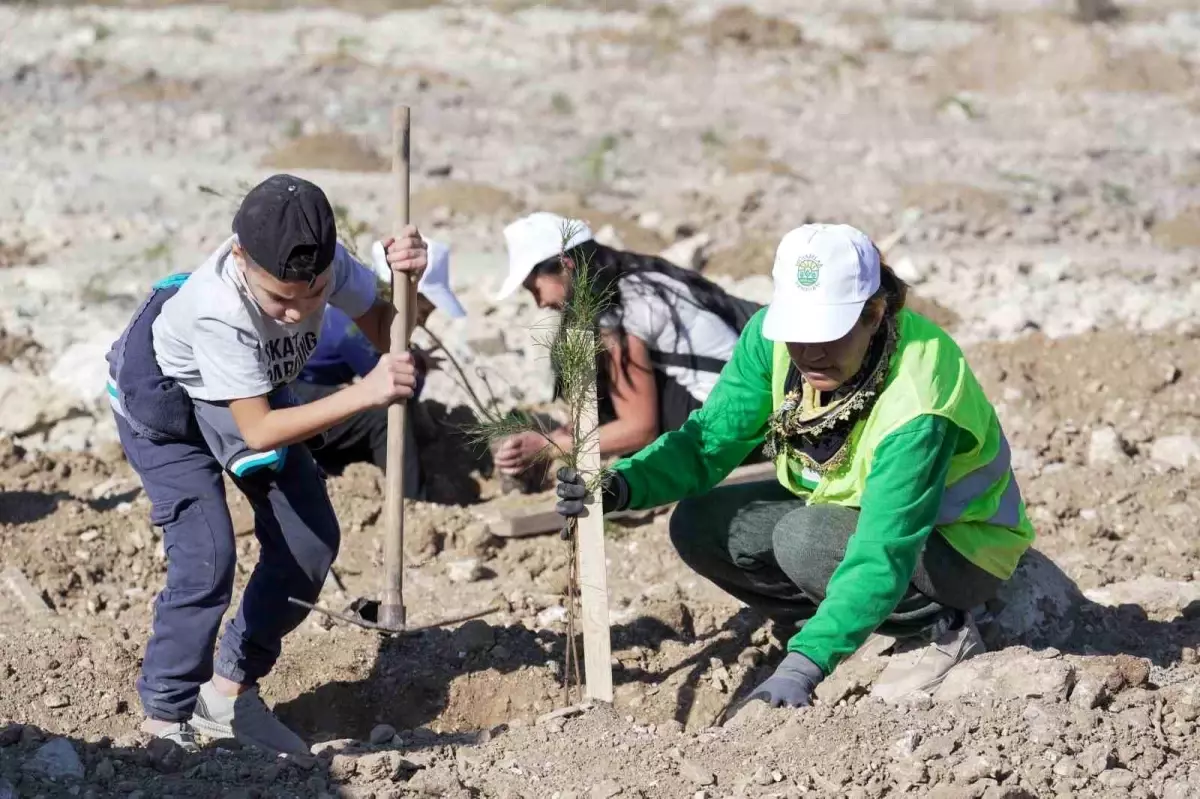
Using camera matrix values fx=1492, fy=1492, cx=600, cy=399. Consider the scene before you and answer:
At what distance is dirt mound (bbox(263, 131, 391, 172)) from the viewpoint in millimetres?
12383

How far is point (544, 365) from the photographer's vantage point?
718cm

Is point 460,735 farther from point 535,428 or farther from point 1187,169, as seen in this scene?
point 1187,169

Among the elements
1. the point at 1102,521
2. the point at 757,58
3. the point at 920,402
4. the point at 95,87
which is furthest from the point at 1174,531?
the point at 757,58

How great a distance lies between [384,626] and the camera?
3.87 meters

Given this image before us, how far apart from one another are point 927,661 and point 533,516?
1883 mm

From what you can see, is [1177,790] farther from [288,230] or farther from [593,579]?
[288,230]

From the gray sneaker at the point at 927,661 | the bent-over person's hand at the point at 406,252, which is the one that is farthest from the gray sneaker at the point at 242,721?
the gray sneaker at the point at 927,661

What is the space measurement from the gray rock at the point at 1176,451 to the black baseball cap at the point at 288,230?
3.81 meters

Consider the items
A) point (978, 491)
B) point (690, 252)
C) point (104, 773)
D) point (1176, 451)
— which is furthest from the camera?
point (690, 252)

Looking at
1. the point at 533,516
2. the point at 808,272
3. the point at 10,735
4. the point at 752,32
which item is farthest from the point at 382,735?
the point at 752,32

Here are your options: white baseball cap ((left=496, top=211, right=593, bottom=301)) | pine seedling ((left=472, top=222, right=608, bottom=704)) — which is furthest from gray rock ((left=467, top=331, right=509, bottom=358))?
pine seedling ((left=472, top=222, right=608, bottom=704))

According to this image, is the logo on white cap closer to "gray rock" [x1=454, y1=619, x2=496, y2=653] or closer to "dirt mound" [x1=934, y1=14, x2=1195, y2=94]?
"gray rock" [x1=454, y1=619, x2=496, y2=653]

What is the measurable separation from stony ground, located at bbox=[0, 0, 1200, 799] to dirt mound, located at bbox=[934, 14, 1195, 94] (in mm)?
58

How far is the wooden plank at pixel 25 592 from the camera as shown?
188 inches
